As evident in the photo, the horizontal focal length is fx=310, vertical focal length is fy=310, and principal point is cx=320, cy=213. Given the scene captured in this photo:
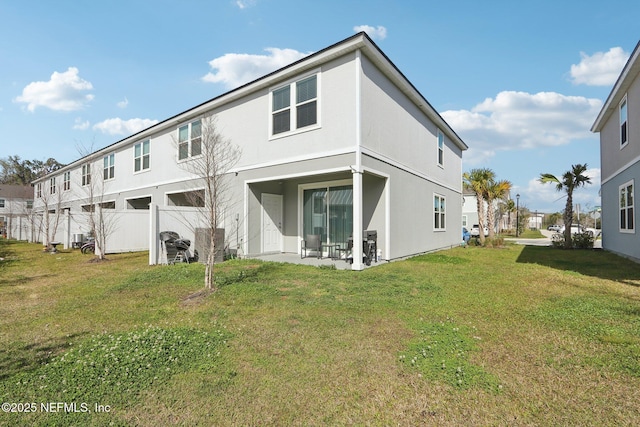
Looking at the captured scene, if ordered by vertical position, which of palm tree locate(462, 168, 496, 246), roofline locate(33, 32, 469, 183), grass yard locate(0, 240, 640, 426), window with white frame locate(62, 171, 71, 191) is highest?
roofline locate(33, 32, 469, 183)

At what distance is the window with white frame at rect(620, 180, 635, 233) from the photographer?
10.8 meters

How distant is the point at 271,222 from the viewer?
39.2 feet

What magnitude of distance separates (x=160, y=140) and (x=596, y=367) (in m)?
17.2

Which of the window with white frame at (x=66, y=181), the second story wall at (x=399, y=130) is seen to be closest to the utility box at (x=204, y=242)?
the second story wall at (x=399, y=130)

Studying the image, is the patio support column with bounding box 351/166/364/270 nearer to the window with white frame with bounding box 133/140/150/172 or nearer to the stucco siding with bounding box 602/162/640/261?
the stucco siding with bounding box 602/162/640/261

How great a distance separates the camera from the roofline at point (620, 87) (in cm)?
930

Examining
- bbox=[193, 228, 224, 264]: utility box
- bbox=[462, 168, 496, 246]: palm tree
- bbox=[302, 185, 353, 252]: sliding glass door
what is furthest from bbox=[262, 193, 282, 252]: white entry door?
bbox=[462, 168, 496, 246]: palm tree

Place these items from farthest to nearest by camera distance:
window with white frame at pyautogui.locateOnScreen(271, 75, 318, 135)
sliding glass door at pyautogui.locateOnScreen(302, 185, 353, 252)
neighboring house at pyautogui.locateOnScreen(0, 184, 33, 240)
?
neighboring house at pyautogui.locateOnScreen(0, 184, 33, 240), sliding glass door at pyautogui.locateOnScreen(302, 185, 353, 252), window with white frame at pyautogui.locateOnScreen(271, 75, 318, 135)

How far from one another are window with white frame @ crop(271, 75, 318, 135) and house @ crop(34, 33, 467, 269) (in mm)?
33

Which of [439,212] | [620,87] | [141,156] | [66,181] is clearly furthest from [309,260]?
[66,181]

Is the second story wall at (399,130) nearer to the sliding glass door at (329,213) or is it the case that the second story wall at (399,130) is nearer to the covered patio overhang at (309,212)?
the covered patio overhang at (309,212)

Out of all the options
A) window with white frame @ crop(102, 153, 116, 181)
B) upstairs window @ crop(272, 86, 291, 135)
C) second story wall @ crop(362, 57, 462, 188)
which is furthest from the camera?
window with white frame @ crop(102, 153, 116, 181)

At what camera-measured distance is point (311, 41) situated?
10.0m

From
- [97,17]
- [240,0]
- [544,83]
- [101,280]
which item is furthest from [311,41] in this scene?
[101,280]
